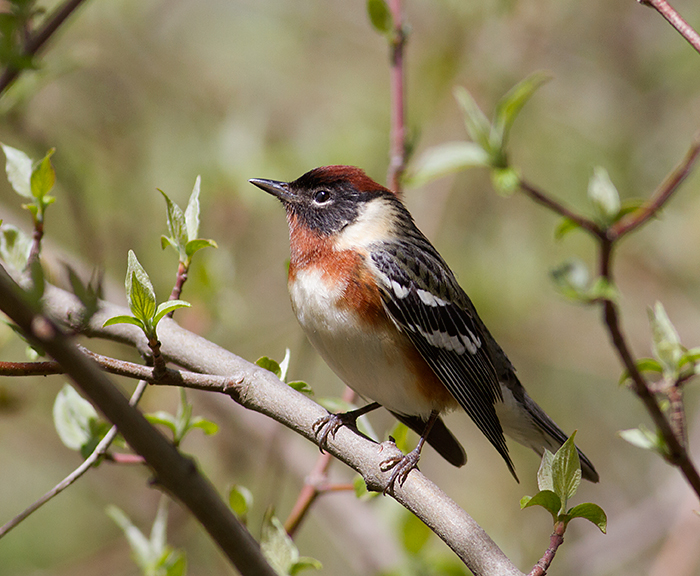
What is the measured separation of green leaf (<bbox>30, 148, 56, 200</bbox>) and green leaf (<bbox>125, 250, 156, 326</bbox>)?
0.68m

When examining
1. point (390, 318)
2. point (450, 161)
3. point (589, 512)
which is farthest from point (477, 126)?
point (589, 512)

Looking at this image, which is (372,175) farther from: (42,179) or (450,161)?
(42,179)

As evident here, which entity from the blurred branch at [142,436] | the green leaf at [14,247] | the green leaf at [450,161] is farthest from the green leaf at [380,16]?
the blurred branch at [142,436]

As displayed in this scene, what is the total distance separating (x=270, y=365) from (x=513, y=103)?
1526mm

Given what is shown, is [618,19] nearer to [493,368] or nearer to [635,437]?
[493,368]

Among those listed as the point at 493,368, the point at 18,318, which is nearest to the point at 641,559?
the point at 493,368

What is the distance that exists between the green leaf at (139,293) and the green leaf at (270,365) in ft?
1.72

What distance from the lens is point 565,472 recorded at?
2131mm

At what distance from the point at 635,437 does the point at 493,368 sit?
146 centimetres

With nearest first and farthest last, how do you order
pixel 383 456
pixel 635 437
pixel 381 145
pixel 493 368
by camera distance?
1. pixel 383 456
2. pixel 635 437
3. pixel 493 368
4. pixel 381 145

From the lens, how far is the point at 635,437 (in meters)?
2.71

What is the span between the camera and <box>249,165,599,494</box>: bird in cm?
341

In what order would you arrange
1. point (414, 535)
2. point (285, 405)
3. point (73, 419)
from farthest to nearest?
point (414, 535)
point (73, 419)
point (285, 405)

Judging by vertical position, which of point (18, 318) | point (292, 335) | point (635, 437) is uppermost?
point (18, 318)
